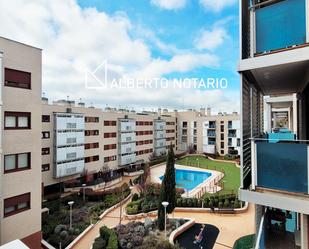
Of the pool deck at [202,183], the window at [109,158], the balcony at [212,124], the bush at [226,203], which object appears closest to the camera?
the bush at [226,203]

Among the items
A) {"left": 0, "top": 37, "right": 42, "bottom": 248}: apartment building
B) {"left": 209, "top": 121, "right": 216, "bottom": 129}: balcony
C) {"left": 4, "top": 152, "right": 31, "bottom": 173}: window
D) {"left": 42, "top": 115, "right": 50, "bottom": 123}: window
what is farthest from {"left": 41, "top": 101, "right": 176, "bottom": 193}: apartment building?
{"left": 4, "top": 152, "right": 31, "bottom": 173}: window

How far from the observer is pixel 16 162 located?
10617 mm

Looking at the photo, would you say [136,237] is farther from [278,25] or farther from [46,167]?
[46,167]

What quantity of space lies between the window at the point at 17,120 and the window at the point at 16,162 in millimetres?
1204

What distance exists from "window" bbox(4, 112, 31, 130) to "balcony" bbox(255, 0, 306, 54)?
9848 mm

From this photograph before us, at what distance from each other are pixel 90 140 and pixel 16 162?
20.1 metres

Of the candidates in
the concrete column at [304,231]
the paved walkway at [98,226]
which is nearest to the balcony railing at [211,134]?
the paved walkway at [98,226]

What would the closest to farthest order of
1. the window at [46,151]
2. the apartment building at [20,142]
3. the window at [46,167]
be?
1. the apartment building at [20,142]
2. the window at [46,167]
3. the window at [46,151]

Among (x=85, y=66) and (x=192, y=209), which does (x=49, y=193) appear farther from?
(x=192, y=209)

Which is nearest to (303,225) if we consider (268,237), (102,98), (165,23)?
(268,237)

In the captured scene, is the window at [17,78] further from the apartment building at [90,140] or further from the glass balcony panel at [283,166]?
the apartment building at [90,140]

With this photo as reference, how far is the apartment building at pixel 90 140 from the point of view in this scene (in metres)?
25.3

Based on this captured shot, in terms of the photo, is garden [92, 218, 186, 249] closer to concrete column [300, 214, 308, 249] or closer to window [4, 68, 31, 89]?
window [4, 68, 31, 89]

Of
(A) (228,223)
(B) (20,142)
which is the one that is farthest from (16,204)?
(A) (228,223)
